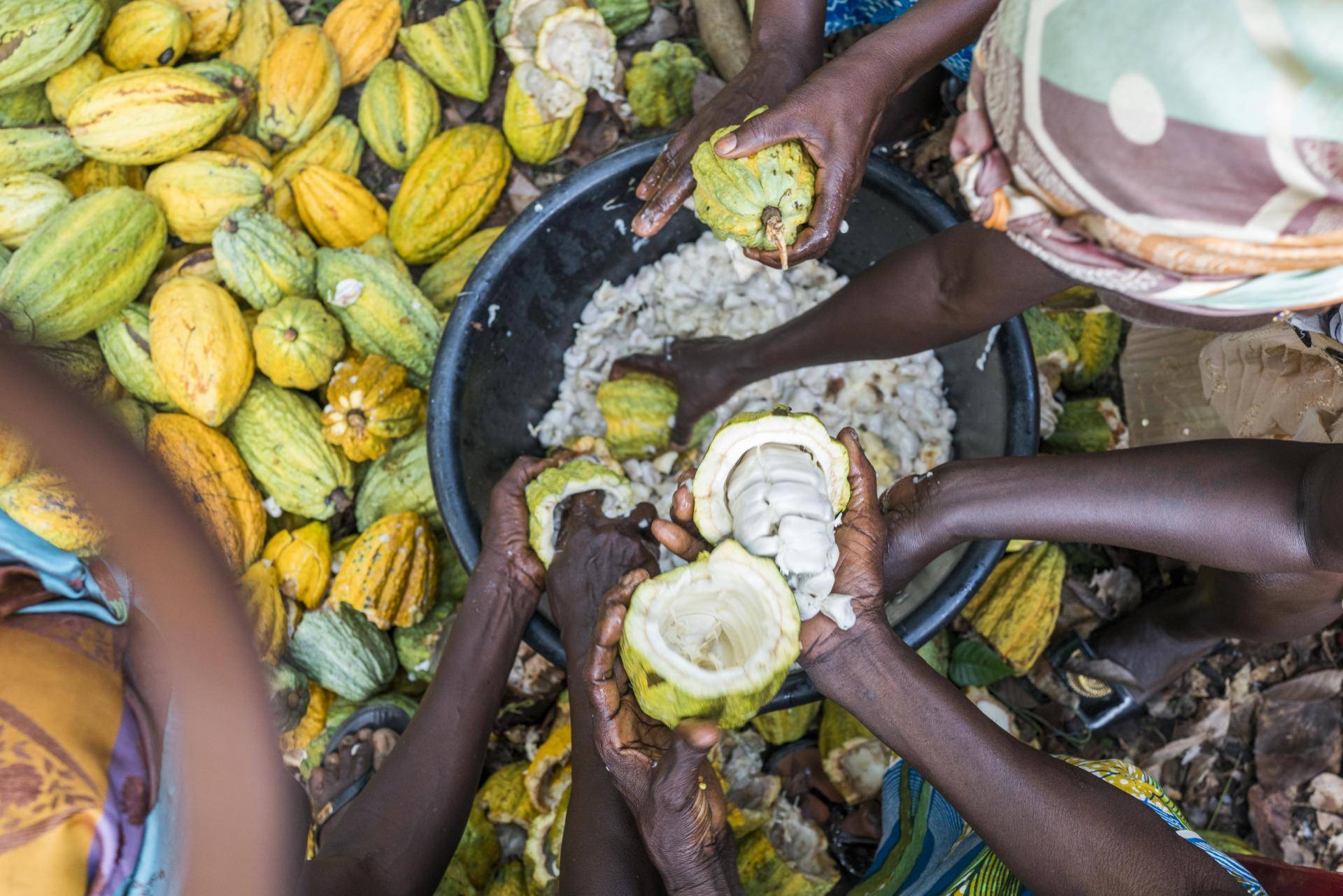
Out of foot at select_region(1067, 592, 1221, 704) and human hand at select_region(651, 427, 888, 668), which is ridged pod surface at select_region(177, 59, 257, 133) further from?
foot at select_region(1067, 592, 1221, 704)

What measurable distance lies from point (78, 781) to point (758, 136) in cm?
123

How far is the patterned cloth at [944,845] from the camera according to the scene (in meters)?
1.42

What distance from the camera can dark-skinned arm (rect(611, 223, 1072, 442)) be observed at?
1.55 meters

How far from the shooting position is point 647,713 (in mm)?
1368

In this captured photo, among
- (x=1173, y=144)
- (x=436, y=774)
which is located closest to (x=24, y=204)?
(x=436, y=774)

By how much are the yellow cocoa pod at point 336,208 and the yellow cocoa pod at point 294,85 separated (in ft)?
0.54

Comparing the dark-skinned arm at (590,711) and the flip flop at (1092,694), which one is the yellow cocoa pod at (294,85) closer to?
the dark-skinned arm at (590,711)

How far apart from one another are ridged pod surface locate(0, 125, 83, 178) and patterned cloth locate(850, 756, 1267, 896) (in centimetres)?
273

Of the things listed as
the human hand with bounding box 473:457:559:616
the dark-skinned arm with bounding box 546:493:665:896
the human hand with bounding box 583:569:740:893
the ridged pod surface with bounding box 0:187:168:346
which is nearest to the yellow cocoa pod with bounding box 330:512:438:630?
the human hand with bounding box 473:457:559:616

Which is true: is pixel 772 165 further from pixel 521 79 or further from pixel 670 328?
pixel 521 79

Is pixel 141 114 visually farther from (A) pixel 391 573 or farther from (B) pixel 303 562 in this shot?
(A) pixel 391 573

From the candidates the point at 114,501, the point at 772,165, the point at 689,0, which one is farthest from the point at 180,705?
the point at 689,0

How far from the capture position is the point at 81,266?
6.97ft

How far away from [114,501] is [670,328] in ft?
5.85
